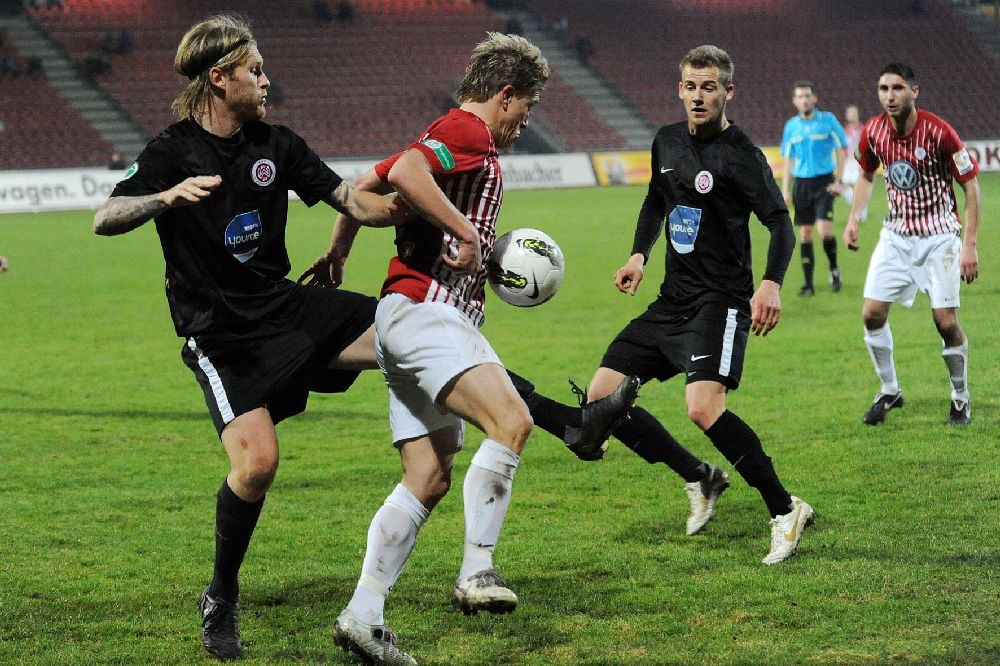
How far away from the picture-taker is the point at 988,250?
18.2m

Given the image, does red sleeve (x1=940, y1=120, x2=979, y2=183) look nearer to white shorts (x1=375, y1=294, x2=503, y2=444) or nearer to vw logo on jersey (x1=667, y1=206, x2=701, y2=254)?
vw logo on jersey (x1=667, y1=206, x2=701, y2=254)

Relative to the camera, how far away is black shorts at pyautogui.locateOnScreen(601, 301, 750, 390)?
5.62m

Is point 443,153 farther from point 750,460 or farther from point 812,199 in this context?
point 812,199

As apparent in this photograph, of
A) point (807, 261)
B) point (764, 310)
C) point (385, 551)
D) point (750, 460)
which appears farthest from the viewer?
point (807, 261)

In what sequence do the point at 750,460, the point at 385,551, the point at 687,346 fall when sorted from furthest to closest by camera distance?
the point at 687,346, the point at 750,460, the point at 385,551

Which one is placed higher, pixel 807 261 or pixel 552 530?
pixel 807 261

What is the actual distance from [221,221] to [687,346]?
2.27m

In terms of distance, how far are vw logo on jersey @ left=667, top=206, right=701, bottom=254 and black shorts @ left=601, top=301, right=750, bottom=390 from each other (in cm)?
30

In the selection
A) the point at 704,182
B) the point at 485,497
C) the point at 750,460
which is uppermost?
the point at 704,182

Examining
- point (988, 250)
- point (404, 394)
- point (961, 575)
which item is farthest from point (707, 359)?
point (988, 250)

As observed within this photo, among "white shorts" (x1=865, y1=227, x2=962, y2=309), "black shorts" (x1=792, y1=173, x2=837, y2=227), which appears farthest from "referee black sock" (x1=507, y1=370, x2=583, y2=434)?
"black shorts" (x1=792, y1=173, x2=837, y2=227)

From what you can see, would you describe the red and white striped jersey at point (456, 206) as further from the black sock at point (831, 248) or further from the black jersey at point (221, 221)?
the black sock at point (831, 248)

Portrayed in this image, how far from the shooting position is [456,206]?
441 cm

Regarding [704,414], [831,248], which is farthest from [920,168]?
[831,248]
